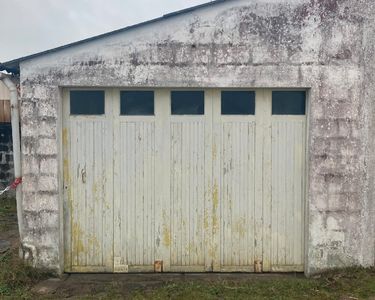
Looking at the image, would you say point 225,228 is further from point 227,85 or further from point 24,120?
point 24,120

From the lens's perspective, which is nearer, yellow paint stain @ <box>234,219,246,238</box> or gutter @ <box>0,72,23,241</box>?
gutter @ <box>0,72,23,241</box>

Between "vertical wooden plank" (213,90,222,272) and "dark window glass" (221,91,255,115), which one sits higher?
"dark window glass" (221,91,255,115)

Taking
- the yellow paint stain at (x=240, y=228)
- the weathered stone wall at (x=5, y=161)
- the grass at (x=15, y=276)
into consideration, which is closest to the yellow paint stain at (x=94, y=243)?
the grass at (x=15, y=276)

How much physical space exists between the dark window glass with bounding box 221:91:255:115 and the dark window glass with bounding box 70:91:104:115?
163 cm

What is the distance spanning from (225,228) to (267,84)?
6.50ft

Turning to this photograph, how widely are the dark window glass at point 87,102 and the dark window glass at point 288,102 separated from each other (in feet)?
7.58

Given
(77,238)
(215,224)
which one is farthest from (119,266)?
(215,224)

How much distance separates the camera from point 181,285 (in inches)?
206

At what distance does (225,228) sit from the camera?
580 cm

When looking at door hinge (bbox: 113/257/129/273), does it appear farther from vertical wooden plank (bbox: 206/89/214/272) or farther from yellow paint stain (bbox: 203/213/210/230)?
yellow paint stain (bbox: 203/213/210/230)

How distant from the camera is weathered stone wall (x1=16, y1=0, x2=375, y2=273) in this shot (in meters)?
5.46

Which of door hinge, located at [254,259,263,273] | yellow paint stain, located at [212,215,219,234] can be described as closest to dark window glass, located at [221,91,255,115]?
yellow paint stain, located at [212,215,219,234]

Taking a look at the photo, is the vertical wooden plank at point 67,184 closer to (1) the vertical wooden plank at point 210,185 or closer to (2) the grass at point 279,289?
(2) the grass at point 279,289

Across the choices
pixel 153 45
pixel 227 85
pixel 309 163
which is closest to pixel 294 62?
pixel 227 85
